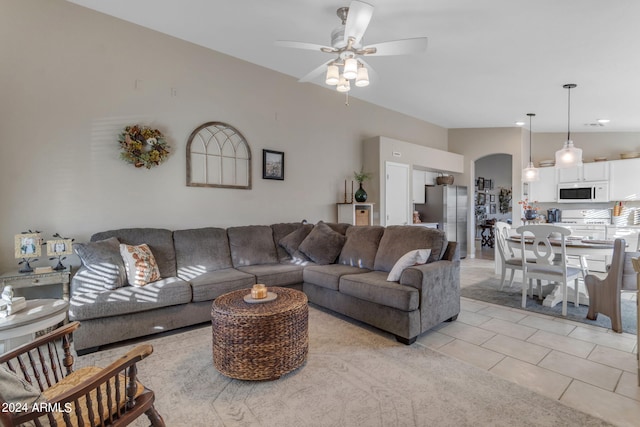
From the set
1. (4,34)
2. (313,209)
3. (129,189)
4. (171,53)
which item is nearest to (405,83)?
(313,209)

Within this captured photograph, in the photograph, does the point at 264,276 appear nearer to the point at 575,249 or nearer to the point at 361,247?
the point at 361,247

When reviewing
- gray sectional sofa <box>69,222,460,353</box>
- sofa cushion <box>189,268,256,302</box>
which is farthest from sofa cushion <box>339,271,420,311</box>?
sofa cushion <box>189,268,256,302</box>

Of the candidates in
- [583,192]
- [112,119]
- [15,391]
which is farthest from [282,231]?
[583,192]

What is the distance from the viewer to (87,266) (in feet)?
9.02

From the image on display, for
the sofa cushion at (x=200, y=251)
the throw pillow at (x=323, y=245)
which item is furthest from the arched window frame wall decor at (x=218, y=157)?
the throw pillow at (x=323, y=245)

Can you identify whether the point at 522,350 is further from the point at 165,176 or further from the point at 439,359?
the point at 165,176

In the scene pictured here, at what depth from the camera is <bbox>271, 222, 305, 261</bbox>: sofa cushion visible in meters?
4.14

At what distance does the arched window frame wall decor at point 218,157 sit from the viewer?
3.85 metres

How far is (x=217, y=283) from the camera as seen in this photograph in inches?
122

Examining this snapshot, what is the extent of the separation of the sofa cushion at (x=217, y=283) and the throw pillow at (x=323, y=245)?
2.84ft

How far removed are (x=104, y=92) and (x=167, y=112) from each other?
2.01 ft

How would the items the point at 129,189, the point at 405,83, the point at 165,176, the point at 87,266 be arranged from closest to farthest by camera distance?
the point at 87,266 → the point at 129,189 → the point at 165,176 → the point at 405,83

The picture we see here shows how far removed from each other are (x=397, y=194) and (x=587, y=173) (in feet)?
13.4

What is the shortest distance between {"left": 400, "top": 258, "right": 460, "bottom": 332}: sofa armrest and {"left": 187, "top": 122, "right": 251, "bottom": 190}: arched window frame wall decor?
2.56 m
